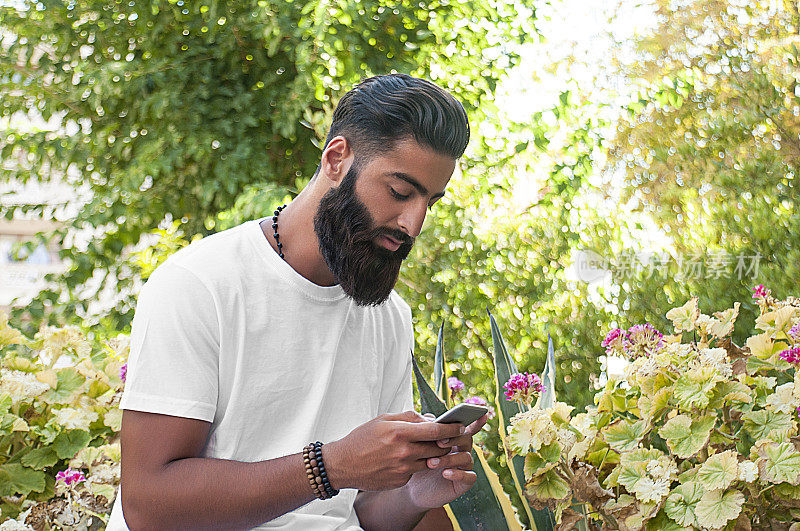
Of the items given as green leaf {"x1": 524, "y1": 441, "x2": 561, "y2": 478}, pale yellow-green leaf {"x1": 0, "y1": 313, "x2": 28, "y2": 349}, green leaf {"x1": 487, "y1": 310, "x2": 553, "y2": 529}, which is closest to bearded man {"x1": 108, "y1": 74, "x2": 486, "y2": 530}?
green leaf {"x1": 524, "y1": 441, "x2": 561, "y2": 478}

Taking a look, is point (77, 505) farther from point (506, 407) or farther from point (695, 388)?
point (695, 388)

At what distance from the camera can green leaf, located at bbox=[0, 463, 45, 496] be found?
1.86 m

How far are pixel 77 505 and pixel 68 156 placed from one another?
5.68 feet

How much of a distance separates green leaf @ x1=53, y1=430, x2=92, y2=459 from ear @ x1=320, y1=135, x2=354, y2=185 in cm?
102

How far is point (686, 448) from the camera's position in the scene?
141 centimetres

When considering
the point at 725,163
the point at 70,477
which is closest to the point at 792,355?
the point at 725,163

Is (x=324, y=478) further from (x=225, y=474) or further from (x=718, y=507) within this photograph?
(x=718, y=507)

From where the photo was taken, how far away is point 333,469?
48.2 inches

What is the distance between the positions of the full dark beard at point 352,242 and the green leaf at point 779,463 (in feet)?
2.49

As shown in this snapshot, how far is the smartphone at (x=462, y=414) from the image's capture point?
1.21 metres

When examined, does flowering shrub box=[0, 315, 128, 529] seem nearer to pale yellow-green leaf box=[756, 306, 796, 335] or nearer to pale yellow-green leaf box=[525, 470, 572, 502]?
pale yellow-green leaf box=[525, 470, 572, 502]

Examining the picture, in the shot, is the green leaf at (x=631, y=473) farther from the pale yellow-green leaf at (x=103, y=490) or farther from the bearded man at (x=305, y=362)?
the pale yellow-green leaf at (x=103, y=490)

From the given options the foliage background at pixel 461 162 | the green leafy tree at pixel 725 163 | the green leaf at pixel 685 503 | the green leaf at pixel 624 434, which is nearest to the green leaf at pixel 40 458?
the foliage background at pixel 461 162

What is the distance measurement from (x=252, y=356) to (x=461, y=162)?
1704 mm
